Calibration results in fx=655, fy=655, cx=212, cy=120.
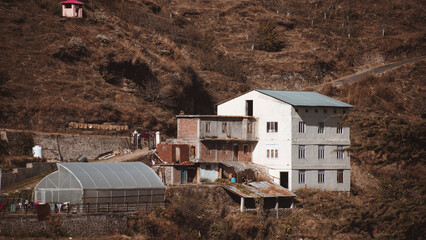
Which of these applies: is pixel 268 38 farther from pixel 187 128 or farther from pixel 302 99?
pixel 187 128

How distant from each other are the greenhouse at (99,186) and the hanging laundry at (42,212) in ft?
7.82

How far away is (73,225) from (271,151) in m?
22.3

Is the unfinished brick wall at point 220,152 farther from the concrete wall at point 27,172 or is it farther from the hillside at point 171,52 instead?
the concrete wall at point 27,172

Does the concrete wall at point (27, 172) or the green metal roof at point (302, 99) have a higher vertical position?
the green metal roof at point (302, 99)

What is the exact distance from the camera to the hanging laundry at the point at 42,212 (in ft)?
135

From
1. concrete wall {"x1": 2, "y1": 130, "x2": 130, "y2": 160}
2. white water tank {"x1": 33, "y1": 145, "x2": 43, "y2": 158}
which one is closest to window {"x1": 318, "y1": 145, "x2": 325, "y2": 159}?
concrete wall {"x1": 2, "y1": 130, "x2": 130, "y2": 160}

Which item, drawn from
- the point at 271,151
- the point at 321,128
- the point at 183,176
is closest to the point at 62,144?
the point at 183,176

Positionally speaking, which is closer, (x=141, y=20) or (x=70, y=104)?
(x=70, y=104)

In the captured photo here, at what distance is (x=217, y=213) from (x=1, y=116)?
23110mm

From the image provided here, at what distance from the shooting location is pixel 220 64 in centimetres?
9550

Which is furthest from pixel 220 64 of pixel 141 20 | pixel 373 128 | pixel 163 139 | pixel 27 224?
pixel 373 128

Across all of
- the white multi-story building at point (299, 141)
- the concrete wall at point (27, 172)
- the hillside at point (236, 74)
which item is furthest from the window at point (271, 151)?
the concrete wall at point (27, 172)

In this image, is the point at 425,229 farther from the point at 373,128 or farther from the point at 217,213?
the point at 217,213

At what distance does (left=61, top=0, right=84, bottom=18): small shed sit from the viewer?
80.9 meters
